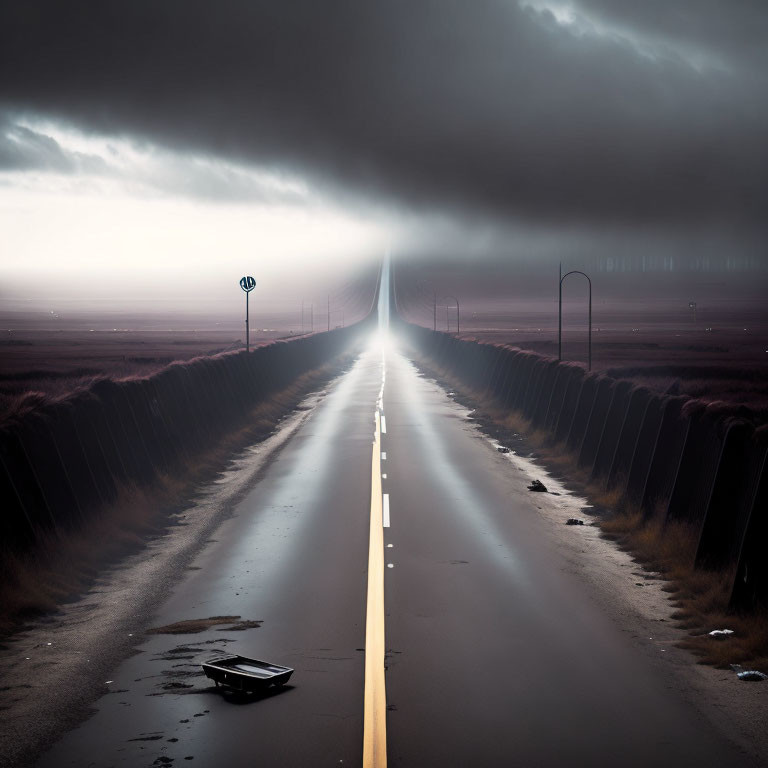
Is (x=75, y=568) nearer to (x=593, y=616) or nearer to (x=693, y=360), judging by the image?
(x=593, y=616)

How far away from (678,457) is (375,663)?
7.70 meters

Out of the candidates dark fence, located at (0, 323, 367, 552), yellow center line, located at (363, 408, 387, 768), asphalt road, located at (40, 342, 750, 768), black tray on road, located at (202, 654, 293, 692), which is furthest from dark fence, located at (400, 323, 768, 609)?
dark fence, located at (0, 323, 367, 552)

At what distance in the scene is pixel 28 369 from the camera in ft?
200

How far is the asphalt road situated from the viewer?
697cm

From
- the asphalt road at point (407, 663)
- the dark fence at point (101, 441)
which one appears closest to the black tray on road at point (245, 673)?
the asphalt road at point (407, 663)

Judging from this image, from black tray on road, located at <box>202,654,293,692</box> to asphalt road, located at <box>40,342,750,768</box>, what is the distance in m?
0.12

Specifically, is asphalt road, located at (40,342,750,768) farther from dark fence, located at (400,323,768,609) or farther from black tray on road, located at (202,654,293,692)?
dark fence, located at (400,323,768,609)

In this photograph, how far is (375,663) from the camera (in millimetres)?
8852

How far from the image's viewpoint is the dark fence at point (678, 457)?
34.6 ft

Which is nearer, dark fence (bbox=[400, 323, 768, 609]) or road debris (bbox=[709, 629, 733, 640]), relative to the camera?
road debris (bbox=[709, 629, 733, 640])

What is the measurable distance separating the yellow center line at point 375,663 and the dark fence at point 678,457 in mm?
3887

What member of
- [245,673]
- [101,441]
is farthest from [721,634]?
[101,441]

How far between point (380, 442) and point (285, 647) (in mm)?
18376

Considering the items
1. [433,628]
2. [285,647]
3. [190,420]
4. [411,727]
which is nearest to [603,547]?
[433,628]
